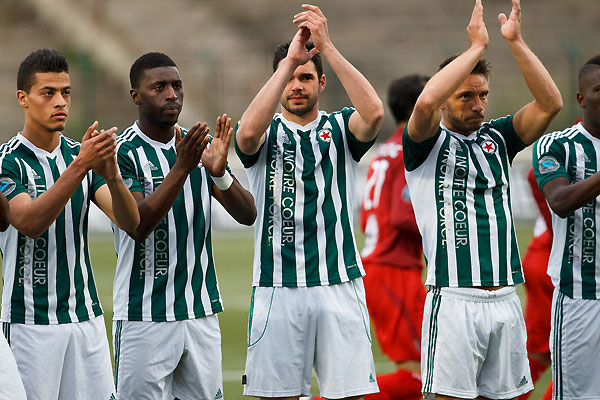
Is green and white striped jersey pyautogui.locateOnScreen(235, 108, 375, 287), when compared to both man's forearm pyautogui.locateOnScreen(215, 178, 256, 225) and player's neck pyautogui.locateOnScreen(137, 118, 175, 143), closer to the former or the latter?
man's forearm pyautogui.locateOnScreen(215, 178, 256, 225)

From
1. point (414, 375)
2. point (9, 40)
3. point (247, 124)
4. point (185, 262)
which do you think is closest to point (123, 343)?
point (185, 262)

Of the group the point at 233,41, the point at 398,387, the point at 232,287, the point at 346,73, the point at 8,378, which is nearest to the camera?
the point at 8,378

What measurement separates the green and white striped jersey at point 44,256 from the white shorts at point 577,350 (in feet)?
8.38

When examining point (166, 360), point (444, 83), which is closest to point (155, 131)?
point (166, 360)

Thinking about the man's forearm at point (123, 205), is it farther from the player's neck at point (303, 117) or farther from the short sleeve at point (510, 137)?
the short sleeve at point (510, 137)

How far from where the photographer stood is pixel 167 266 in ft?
17.9

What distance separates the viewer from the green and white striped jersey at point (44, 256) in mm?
5137

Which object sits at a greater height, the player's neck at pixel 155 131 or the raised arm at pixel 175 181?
the player's neck at pixel 155 131

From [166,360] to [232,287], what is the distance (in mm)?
7087

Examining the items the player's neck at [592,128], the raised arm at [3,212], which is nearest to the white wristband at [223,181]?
the raised arm at [3,212]

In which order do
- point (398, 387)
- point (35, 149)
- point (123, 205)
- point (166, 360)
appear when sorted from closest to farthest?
point (123, 205), point (35, 149), point (166, 360), point (398, 387)

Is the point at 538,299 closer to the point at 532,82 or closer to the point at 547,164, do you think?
the point at 547,164

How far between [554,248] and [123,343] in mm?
2461

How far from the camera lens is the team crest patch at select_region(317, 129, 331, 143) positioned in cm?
569
